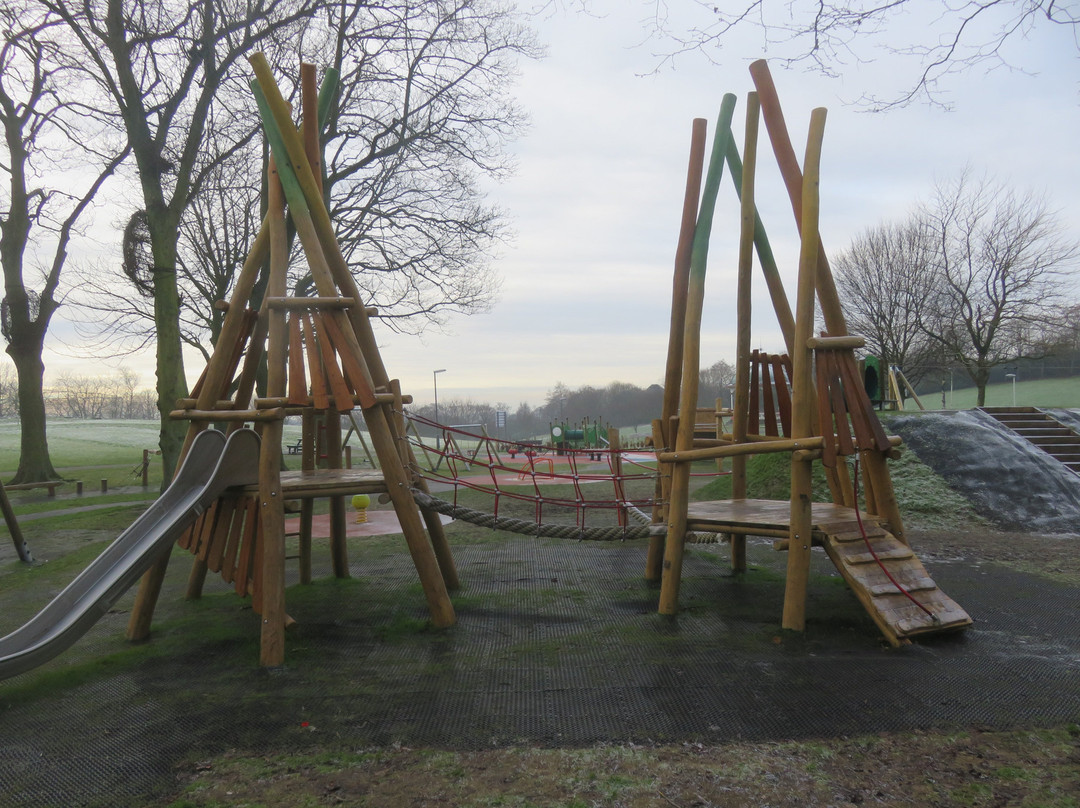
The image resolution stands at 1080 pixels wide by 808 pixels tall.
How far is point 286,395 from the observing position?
5406 mm

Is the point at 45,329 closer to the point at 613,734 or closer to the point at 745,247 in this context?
the point at 745,247

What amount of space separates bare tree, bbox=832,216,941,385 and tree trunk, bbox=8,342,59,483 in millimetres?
28818

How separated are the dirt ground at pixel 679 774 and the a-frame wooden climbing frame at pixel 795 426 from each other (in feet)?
4.57

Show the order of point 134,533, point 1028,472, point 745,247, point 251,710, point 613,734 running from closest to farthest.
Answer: point 613,734 → point 251,710 → point 134,533 → point 745,247 → point 1028,472

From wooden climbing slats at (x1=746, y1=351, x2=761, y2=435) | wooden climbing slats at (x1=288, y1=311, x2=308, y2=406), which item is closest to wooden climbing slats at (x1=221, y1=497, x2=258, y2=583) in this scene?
wooden climbing slats at (x1=288, y1=311, x2=308, y2=406)

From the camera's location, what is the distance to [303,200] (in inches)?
213

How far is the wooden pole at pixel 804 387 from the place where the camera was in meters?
5.04

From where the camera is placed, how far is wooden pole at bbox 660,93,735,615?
5.59 meters

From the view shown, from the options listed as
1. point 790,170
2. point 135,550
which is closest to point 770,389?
point 790,170

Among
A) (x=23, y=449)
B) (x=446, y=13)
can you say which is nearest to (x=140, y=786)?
(x=446, y=13)

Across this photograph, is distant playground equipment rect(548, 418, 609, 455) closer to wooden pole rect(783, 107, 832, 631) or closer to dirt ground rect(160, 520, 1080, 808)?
wooden pole rect(783, 107, 832, 631)

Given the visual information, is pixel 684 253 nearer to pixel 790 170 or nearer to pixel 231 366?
pixel 790 170

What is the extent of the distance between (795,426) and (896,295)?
2832cm

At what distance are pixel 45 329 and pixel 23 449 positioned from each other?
3.15m
